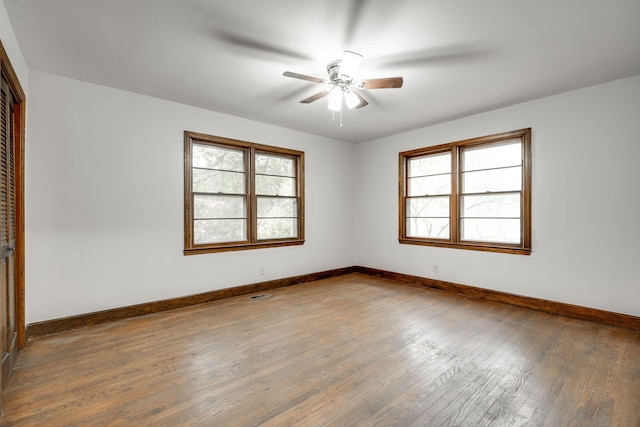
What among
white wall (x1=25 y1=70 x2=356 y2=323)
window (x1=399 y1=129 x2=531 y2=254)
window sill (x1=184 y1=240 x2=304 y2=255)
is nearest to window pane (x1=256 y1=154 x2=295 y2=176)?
white wall (x1=25 y1=70 x2=356 y2=323)

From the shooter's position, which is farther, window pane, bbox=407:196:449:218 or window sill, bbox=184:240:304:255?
window pane, bbox=407:196:449:218

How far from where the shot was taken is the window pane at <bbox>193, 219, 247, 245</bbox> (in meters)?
4.08

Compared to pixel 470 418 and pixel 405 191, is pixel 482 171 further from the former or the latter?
pixel 470 418

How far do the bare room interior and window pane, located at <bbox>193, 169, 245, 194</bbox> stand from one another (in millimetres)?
33

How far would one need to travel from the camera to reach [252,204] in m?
4.53

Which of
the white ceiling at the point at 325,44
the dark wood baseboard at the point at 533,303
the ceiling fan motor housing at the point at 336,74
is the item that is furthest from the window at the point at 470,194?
the ceiling fan motor housing at the point at 336,74

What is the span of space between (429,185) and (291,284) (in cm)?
284

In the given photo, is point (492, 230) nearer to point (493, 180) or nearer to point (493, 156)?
point (493, 180)

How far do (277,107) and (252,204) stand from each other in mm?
1470

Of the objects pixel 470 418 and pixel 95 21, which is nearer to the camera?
pixel 470 418

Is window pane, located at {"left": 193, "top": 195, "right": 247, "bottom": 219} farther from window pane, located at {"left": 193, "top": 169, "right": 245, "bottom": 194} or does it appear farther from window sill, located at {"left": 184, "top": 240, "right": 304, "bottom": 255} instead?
window sill, located at {"left": 184, "top": 240, "right": 304, "bottom": 255}

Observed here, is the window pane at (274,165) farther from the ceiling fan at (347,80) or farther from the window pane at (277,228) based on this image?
the ceiling fan at (347,80)

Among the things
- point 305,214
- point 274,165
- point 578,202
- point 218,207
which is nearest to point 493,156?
point 578,202

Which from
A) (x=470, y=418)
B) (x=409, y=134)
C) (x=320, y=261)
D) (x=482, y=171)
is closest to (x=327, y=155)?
(x=409, y=134)
